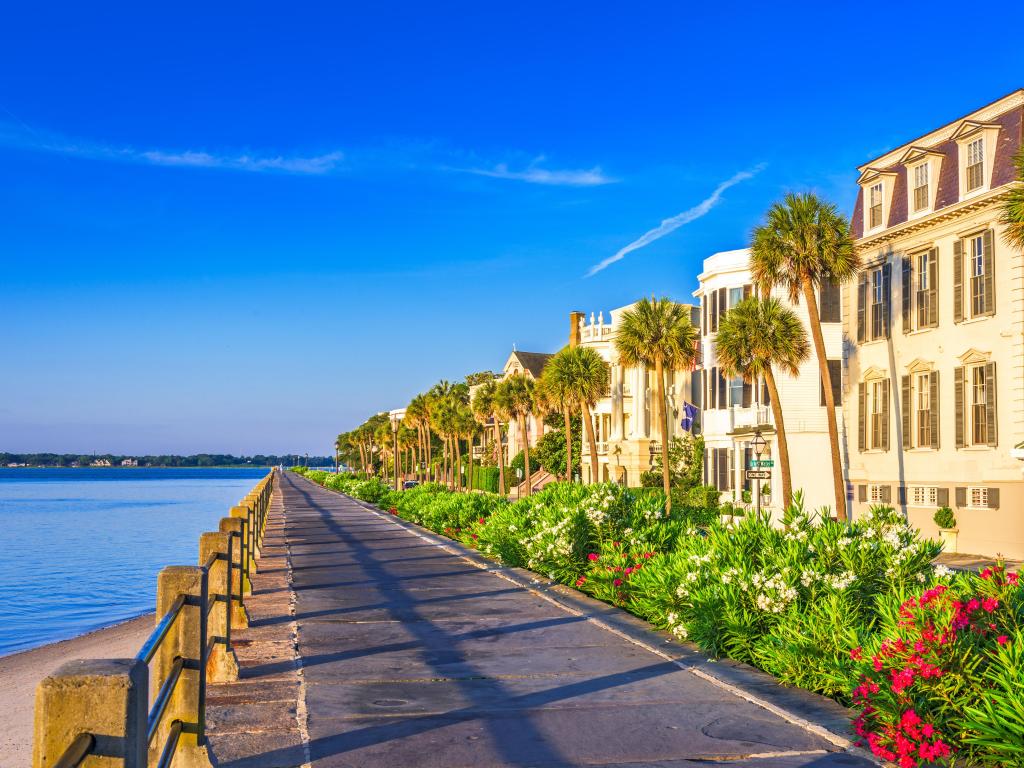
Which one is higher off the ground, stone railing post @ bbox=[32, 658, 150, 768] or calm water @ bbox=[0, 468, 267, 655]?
stone railing post @ bbox=[32, 658, 150, 768]

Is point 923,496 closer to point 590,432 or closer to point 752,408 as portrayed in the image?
point 752,408

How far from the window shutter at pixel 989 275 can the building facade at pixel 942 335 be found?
0.11ft

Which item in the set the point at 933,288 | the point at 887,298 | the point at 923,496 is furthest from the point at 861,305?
the point at 923,496

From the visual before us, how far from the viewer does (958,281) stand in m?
29.2

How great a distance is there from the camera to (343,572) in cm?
1778

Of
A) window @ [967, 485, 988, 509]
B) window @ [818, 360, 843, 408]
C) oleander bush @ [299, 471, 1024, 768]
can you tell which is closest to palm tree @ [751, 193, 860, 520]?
window @ [967, 485, 988, 509]

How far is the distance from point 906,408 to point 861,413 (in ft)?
7.93

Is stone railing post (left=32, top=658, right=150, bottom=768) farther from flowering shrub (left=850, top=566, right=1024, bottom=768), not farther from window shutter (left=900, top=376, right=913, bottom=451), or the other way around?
window shutter (left=900, top=376, right=913, bottom=451)

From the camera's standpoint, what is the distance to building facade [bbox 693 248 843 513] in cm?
4028

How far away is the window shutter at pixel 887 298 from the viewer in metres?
32.3

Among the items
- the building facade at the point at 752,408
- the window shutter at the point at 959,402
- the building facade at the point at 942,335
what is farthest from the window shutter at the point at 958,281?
the building facade at the point at 752,408

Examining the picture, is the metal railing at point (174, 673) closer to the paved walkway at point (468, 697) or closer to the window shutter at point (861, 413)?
the paved walkway at point (468, 697)

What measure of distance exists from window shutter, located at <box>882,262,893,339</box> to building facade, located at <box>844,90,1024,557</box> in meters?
0.03

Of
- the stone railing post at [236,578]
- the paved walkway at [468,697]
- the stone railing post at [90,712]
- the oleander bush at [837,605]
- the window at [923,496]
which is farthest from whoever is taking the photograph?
the window at [923,496]
